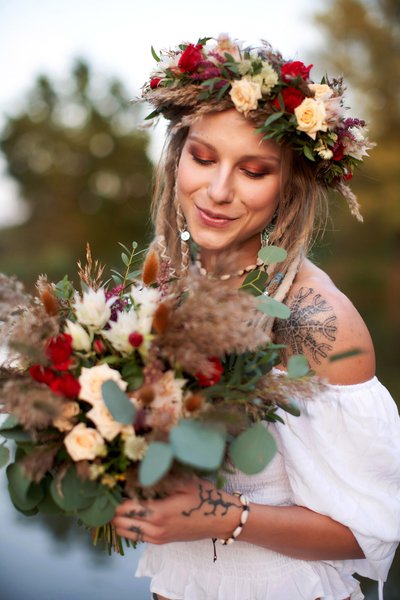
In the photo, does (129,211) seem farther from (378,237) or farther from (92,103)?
(378,237)

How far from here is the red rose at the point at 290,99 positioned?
209 centimetres

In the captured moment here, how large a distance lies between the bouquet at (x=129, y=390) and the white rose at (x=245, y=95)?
2.22 feet

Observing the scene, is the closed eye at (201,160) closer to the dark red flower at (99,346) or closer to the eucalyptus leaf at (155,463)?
the dark red flower at (99,346)

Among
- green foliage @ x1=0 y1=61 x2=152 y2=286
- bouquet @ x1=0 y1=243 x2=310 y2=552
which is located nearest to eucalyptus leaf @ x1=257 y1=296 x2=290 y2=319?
bouquet @ x1=0 y1=243 x2=310 y2=552

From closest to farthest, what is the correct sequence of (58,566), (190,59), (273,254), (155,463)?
(155,463) < (273,254) < (190,59) < (58,566)

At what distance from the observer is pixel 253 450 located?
1435 millimetres

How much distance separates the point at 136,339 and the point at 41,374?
243 mm

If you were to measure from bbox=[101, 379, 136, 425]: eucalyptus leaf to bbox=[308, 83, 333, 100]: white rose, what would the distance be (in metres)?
1.25

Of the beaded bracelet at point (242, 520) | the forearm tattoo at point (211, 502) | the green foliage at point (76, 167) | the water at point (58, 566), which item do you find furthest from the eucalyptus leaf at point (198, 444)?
the green foliage at point (76, 167)

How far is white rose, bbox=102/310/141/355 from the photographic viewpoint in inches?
59.8

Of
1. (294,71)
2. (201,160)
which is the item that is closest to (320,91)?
(294,71)

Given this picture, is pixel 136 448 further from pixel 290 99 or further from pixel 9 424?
pixel 290 99

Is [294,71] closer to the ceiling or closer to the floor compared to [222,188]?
closer to the ceiling

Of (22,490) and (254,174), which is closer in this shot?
(22,490)
